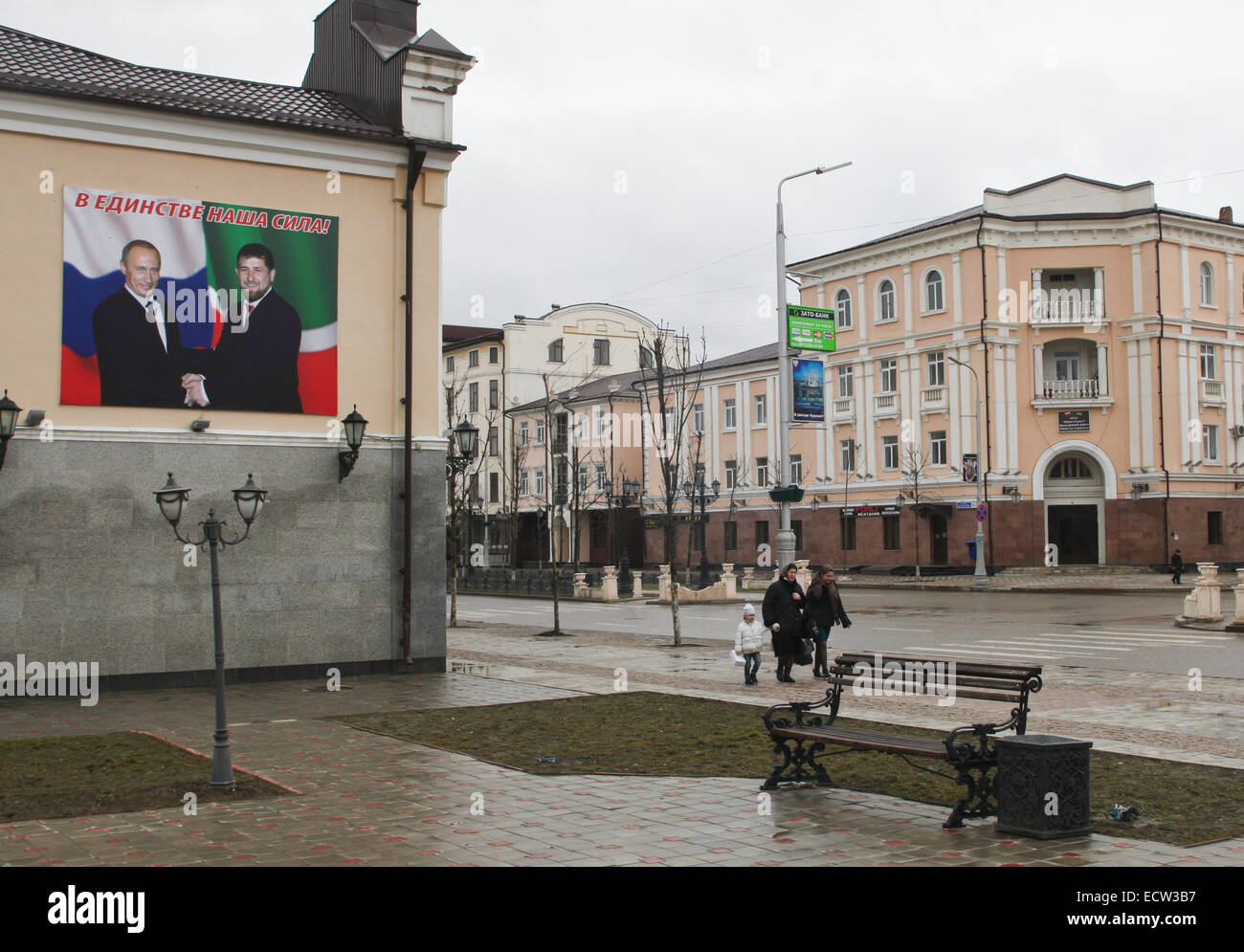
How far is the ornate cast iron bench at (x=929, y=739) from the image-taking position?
7953 mm

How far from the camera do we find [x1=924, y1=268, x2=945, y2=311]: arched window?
173 ft

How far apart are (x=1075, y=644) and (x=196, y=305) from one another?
16.8 m

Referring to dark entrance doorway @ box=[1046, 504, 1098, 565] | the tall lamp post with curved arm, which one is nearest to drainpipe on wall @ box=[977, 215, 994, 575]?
dark entrance doorway @ box=[1046, 504, 1098, 565]

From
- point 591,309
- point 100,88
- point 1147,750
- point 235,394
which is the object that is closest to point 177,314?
point 235,394

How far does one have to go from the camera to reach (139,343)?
16344mm

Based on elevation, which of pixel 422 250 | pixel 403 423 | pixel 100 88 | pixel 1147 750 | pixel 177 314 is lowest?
pixel 1147 750

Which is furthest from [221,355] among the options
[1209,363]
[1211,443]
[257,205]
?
[1209,363]

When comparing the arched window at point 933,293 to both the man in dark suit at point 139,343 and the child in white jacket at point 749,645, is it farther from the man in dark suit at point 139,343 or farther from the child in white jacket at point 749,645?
the man in dark suit at point 139,343

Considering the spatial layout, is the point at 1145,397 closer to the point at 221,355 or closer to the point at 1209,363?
the point at 1209,363

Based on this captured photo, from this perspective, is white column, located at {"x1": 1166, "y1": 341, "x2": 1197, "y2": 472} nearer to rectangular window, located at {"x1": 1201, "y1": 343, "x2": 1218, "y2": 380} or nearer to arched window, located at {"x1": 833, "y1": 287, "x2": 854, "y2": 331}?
rectangular window, located at {"x1": 1201, "y1": 343, "x2": 1218, "y2": 380}

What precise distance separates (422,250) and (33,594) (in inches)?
292

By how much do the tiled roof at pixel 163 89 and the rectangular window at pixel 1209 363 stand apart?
4321cm

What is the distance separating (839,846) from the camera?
7.35m
